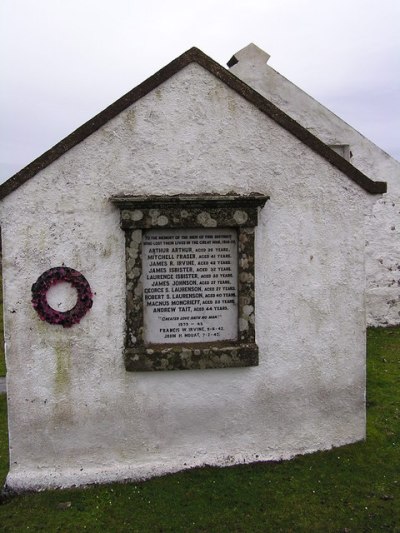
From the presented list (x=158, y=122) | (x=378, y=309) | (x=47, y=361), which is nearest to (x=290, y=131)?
(x=158, y=122)

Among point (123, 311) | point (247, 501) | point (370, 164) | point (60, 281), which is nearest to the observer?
point (247, 501)

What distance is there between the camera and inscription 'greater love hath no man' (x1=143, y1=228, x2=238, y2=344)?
19.4 feet

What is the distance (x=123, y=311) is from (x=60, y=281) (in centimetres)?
77

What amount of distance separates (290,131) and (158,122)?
154 centimetres

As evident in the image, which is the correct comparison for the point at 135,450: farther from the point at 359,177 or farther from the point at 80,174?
the point at 359,177

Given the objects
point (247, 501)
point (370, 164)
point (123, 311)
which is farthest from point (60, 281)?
point (370, 164)

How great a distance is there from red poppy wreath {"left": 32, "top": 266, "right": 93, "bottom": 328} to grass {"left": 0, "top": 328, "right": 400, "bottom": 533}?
6.36 feet

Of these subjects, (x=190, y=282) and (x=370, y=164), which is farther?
(x=370, y=164)

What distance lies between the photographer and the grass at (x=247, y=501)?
5043mm

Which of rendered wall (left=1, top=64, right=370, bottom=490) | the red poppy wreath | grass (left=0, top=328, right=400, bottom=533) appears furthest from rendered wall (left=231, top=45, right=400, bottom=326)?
the red poppy wreath

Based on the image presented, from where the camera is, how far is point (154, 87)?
5.72m

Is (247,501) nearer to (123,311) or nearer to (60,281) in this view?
(123,311)

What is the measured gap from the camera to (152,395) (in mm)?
5918

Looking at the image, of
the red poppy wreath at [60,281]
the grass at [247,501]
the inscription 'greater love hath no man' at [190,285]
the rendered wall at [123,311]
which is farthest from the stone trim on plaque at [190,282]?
the grass at [247,501]
